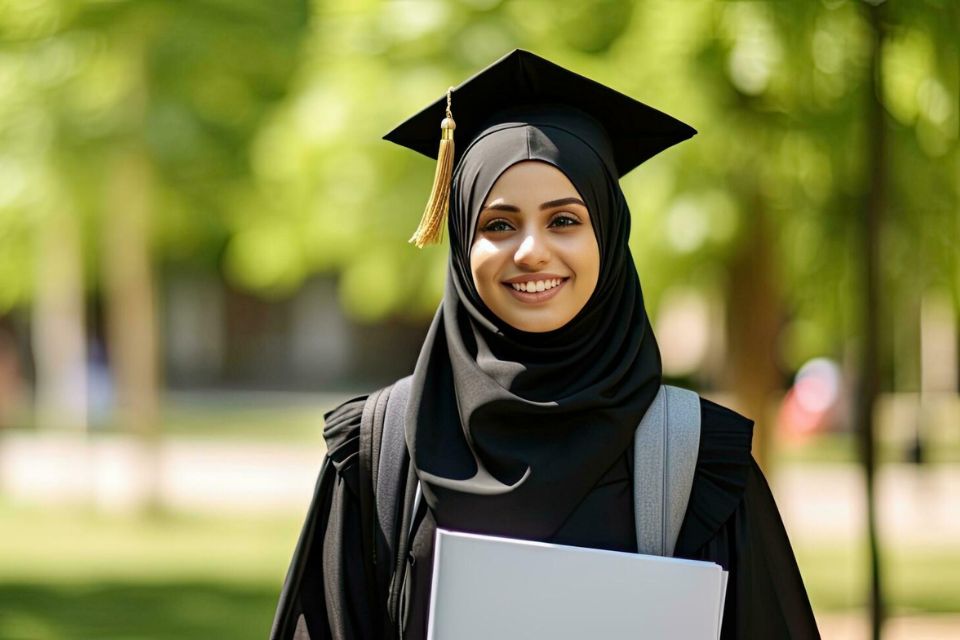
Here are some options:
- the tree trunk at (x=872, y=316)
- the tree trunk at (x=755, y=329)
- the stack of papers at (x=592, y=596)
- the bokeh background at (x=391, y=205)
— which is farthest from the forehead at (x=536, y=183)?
the tree trunk at (x=755, y=329)

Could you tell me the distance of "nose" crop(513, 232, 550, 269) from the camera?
2451mm

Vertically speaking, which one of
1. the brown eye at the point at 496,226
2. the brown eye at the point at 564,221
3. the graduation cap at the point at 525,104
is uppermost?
the graduation cap at the point at 525,104

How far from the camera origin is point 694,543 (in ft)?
7.94

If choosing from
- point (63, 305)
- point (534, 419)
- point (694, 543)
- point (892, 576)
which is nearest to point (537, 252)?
point (534, 419)

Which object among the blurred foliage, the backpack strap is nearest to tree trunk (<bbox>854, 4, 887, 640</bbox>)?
the blurred foliage

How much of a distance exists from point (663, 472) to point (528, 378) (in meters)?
0.27

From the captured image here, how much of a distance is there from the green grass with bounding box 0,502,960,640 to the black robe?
5.53 metres

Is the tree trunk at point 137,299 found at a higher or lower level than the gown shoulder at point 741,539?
higher

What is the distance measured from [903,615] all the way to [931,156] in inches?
126

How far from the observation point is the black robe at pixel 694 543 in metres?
2.43

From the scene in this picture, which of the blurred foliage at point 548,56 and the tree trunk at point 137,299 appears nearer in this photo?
the blurred foliage at point 548,56

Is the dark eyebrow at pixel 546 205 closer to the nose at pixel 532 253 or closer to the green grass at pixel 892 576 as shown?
the nose at pixel 532 253

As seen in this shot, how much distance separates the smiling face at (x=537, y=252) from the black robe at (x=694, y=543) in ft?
0.92

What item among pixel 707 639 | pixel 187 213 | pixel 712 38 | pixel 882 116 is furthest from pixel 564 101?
pixel 187 213
